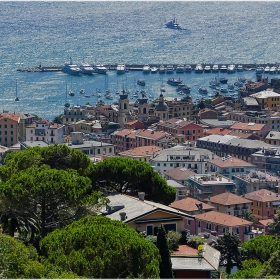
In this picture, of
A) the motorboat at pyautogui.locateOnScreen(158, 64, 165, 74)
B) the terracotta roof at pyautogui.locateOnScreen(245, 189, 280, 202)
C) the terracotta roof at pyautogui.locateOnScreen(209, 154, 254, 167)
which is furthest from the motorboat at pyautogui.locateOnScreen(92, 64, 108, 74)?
the terracotta roof at pyautogui.locateOnScreen(245, 189, 280, 202)

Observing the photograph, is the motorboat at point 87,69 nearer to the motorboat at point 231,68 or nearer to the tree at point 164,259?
the motorboat at point 231,68

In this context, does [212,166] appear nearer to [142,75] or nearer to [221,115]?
[221,115]

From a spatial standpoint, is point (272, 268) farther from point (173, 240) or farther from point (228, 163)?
point (228, 163)

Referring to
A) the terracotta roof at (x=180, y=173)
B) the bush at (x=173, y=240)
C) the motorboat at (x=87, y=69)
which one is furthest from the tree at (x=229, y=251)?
the motorboat at (x=87, y=69)

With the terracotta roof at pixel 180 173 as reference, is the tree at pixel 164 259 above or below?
above

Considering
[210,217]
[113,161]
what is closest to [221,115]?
[210,217]

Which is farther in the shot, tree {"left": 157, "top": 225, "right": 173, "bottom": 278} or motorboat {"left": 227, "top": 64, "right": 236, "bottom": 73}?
motorboat {"left": 227, "top": 64, "right": 236, "bottom": 73}

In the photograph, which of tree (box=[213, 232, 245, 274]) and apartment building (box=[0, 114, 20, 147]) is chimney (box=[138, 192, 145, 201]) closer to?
tree (box=[213, 232, 245, 274])
